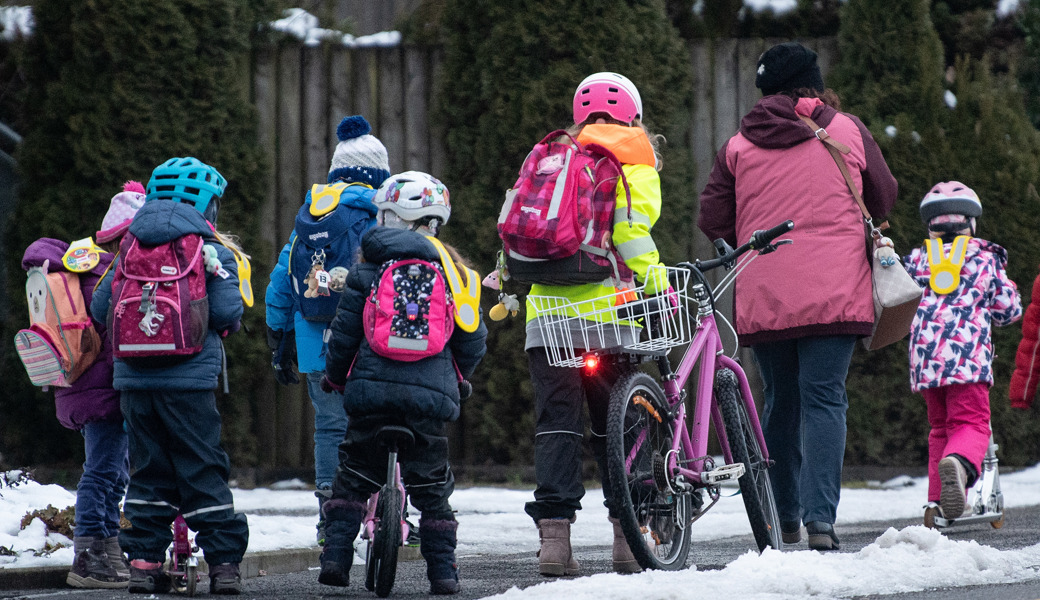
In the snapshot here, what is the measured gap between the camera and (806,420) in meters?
6.11

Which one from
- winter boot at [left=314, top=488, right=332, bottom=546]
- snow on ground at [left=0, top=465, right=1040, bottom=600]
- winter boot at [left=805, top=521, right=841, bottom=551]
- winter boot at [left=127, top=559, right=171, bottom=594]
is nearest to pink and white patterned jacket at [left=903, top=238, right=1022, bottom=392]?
snow on ground at [left=0, top=465, right=1040, bottom=600]

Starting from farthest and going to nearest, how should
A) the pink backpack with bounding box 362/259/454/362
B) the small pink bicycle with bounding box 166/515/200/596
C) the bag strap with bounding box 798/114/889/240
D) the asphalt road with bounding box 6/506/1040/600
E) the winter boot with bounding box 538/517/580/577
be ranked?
the bag strap with bounding box 798/114/889/240, the winter boot with bounding box 538/517/580/577, the small pink bicycle with bounding box 166/515/200/596, the pink backpack with bounding box 362/259/454/362, the asphalt road with bounding box 6/506/1040/600

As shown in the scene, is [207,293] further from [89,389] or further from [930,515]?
[930,515]

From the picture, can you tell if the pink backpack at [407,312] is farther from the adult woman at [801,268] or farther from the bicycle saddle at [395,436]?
the adult woman at [801,268]

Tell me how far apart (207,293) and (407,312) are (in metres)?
0.86

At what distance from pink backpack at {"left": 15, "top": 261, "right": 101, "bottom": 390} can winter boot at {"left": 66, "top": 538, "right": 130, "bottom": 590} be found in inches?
24.8

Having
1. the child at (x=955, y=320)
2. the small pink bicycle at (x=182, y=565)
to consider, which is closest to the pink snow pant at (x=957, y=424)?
the child at (x=955, y=320)

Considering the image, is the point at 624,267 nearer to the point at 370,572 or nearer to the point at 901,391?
the point at 370,572

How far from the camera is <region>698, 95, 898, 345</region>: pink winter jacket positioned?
6059 millimetres

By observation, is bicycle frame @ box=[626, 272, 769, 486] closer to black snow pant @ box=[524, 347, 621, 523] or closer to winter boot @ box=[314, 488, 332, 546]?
black snow pant @ box=[524, 347, 621, 523]

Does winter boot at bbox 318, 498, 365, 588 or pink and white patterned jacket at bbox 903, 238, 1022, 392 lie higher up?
pink and white patterned jacket at bbox 903, 238, 1022, 392

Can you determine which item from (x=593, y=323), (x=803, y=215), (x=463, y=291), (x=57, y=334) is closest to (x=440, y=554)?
(x=463, y=291)

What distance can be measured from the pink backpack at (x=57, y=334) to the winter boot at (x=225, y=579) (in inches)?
42.3

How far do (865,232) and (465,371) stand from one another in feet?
6.36
